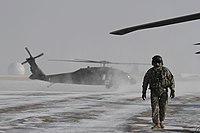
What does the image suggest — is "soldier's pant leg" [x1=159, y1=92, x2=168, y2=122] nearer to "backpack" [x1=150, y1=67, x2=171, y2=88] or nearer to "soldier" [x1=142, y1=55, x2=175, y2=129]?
"soldier" [x1=142, y1=55, x2=175, y2=129]

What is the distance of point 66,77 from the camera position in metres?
36.9

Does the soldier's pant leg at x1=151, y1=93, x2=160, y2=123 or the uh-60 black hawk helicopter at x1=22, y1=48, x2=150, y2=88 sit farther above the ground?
the uh-60 black hawk helicopter at x1=22, y1=48, x2=150, y2=88

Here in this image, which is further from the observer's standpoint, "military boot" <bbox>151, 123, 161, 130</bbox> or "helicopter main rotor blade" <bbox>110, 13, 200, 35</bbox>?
"military boot" <bbox>151, 123, 161, 130</bbox>

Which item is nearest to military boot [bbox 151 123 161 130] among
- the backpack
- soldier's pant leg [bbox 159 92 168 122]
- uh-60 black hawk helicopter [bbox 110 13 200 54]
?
soldier's pant leg [bbox 159 92 168 122]

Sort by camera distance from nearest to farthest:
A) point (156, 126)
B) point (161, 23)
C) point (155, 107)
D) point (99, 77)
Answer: point (161, 23)
point (156, 126)
point (155, 107)
point (99, 77)

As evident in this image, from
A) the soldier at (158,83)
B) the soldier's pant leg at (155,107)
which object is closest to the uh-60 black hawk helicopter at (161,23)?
the soldier at (158,83)

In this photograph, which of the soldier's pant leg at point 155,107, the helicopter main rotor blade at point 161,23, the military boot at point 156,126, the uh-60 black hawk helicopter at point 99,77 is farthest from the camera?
the uh-60 black hawk helicopter at point 99,77

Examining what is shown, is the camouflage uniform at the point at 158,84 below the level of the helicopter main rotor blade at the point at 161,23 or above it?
below

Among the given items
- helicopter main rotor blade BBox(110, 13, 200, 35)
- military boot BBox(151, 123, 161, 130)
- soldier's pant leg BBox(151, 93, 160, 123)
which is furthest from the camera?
soldier's pant leg BBox(151, 93, 160, 123)

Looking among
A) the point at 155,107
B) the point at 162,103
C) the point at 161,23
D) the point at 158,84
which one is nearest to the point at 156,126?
the point at 155,107

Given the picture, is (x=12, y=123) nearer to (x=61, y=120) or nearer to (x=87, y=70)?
(x=61, y=120)

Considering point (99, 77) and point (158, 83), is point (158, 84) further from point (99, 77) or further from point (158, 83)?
point (99, 77)

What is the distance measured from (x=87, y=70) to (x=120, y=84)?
3314 millimetres

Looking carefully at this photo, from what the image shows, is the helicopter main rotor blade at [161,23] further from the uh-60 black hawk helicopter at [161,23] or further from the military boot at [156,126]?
the military boot at [156,126]
